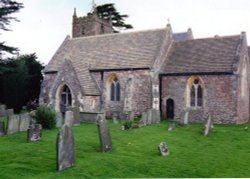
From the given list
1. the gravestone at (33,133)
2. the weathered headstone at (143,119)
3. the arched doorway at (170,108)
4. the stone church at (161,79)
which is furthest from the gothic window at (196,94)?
the gravestone at (33,133)

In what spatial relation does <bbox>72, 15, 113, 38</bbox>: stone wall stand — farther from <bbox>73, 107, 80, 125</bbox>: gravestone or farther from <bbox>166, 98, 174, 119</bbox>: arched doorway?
<bbox>73, 107, 80, 125</bbox>: gravestone

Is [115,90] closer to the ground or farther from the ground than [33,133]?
farther from the ground

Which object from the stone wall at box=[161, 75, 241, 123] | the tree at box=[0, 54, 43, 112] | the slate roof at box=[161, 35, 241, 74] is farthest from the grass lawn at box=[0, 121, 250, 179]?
the tree at box=[0, 54, 43, 112]

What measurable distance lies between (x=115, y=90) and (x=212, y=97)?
27.8 feet

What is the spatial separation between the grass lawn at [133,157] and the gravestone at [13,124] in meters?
0.54

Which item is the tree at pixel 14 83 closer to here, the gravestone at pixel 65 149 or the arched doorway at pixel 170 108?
the arched doorway at pixel 170 108

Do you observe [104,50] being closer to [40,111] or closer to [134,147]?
[40,111]

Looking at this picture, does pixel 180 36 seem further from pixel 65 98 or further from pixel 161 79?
pixel 65 98

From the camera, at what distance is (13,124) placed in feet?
54.9

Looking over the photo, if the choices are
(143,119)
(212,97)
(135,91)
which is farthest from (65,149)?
(135,91)

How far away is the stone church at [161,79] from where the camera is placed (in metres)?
24.6

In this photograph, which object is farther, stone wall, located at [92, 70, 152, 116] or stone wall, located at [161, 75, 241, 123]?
stone wall, located at [92, 70, 152, 116]

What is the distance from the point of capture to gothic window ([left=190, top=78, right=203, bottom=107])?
83.8ft

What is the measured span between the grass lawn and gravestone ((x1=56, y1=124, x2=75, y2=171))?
27 cm
